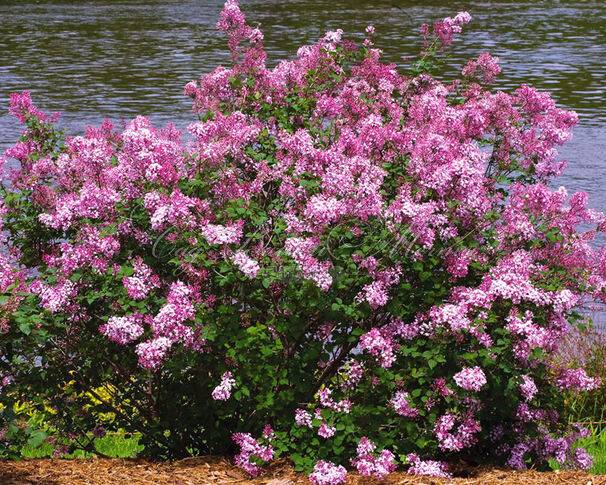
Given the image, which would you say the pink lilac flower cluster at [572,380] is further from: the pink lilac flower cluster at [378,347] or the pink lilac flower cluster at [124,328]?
the pink lilac flower cluster at [124,328]

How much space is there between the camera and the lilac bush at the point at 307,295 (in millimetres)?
4812

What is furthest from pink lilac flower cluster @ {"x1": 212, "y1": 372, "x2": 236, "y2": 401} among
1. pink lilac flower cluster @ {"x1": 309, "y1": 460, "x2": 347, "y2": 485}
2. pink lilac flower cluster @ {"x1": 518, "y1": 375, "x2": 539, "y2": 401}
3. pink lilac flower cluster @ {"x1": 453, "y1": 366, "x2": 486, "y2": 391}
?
pink lilac flower cluster @ {"x1": 518, "y1": 375, "x2": 539, "y2": 401}

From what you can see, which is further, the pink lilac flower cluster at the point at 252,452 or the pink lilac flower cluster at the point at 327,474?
the pink lilac flower cluster at the point at 252,452

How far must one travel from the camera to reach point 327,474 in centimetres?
477

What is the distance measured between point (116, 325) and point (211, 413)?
95 cm

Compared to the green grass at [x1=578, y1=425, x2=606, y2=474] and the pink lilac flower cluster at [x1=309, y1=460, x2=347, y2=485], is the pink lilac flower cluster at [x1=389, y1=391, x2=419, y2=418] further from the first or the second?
the green grass at [x1=578, y1=425, x2=606, y2=474]

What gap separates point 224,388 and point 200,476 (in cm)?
63

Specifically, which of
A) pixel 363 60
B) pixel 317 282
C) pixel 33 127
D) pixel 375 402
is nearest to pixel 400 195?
pixel 317 282

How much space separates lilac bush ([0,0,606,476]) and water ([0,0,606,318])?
772cm

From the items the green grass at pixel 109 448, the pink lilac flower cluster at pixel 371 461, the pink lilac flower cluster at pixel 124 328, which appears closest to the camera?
the pink lilac flower cluster at pixel 371 461

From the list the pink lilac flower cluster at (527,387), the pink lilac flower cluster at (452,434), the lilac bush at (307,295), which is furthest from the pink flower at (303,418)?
the pink lilac flower cluster at (527,387)

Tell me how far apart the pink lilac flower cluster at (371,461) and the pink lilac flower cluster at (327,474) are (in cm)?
9

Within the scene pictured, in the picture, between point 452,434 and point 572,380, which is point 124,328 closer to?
point 452,434

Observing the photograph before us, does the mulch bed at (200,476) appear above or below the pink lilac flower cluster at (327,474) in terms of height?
below
